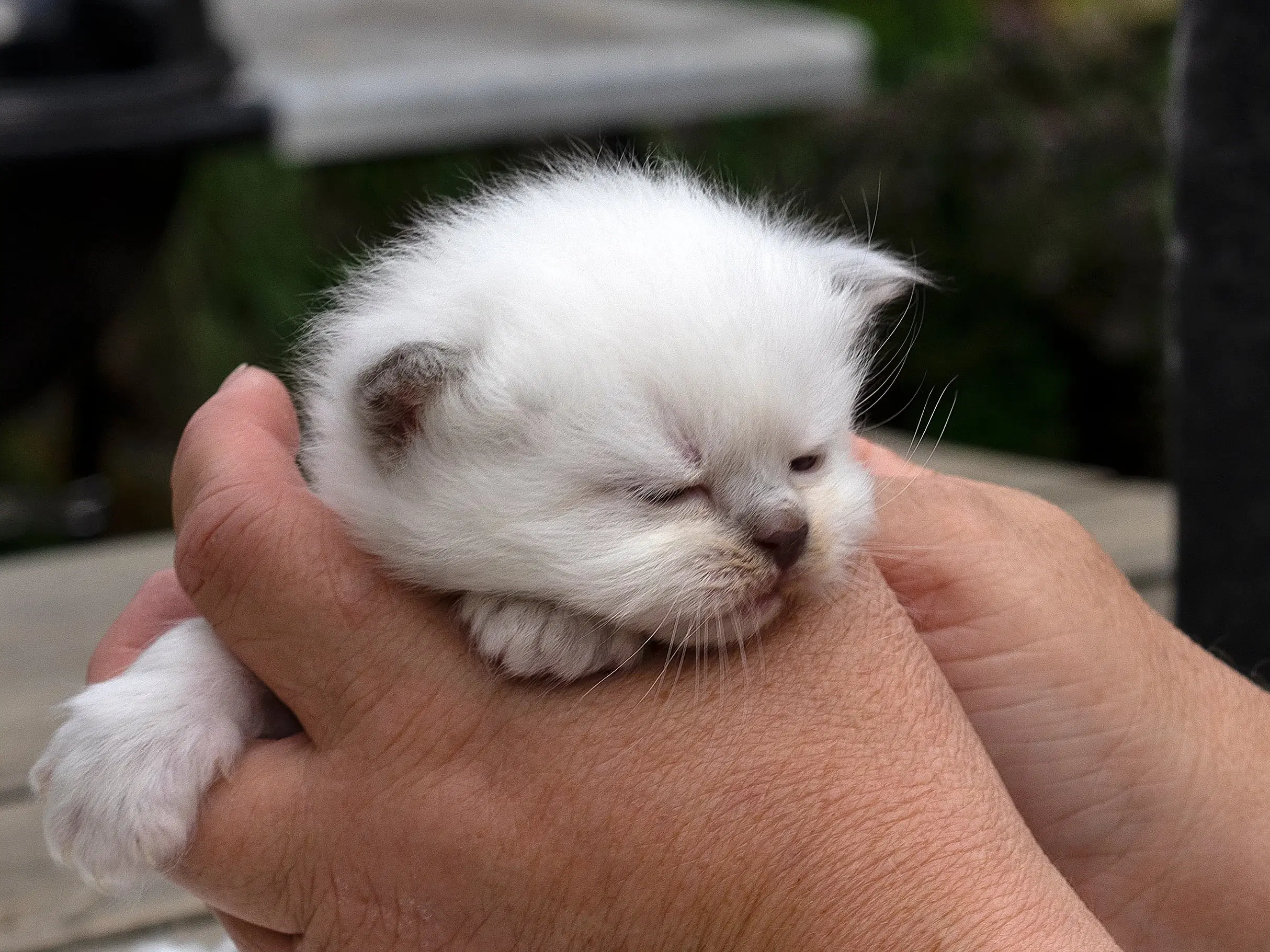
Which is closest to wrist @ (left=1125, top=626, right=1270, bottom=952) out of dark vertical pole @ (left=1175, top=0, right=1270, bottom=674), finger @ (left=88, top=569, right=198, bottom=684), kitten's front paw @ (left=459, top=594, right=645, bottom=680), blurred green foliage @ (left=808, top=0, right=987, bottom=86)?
dark vertical pole @ (left=1175, top=0, right=1270, bottom=674)

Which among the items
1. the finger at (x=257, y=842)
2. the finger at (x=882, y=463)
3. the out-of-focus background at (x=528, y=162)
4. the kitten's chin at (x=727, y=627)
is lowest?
the out-of-focus background at (x=528, y=162)

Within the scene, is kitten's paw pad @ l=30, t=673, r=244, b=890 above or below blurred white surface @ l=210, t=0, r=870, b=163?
above

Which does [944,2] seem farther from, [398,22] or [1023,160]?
[398,22]

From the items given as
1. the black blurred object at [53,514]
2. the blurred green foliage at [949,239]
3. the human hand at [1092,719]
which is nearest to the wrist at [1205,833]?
the human hand at [1092,719]

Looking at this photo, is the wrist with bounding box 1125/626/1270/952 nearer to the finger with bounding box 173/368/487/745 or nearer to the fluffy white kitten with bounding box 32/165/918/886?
the fluffy white kitten with bounding box 32/165/918/886

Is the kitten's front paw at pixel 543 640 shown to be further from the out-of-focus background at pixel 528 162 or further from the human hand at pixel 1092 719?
the out-of-focus background at pixel 528 162

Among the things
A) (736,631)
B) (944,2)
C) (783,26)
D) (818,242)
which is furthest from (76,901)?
(944,2)
